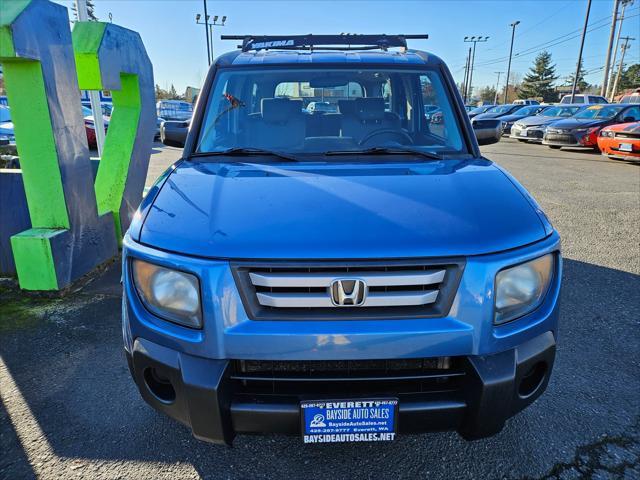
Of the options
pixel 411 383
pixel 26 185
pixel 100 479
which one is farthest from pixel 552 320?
pixel 26 185

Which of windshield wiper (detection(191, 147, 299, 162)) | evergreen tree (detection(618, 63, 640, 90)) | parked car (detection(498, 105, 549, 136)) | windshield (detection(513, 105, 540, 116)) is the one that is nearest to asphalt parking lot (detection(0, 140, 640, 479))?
windshield wiper (detection(191, 147, 299, 162))

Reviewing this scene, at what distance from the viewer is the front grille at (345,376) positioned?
1749 mm

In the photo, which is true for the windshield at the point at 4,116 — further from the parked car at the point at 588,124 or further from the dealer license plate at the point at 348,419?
the parked car at the point at 588,124

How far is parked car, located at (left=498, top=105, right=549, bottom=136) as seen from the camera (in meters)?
22.1

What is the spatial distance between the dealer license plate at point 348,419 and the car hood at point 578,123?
1629cm

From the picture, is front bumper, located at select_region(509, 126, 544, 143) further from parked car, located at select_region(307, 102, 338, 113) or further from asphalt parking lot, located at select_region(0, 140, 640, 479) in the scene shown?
parked car, located at select_region(307, 102, 338, 113)

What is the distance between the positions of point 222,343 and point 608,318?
3.33 meters

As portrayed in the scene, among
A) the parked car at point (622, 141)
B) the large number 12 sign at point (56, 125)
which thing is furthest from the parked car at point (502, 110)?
the large number 12 sign at point (56, 125)

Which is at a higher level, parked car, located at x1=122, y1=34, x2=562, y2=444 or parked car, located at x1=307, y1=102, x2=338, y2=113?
parked car, located at x1=307, y1=102, x2=338, y2=113

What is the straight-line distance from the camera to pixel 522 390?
191 centimetres

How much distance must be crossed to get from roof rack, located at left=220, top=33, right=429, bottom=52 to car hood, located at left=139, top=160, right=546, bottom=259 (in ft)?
5.25

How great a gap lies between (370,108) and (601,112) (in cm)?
1569

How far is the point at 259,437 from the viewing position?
2.35 meters

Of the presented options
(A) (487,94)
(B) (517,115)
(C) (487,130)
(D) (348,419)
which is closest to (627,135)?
(B) (517,115)
